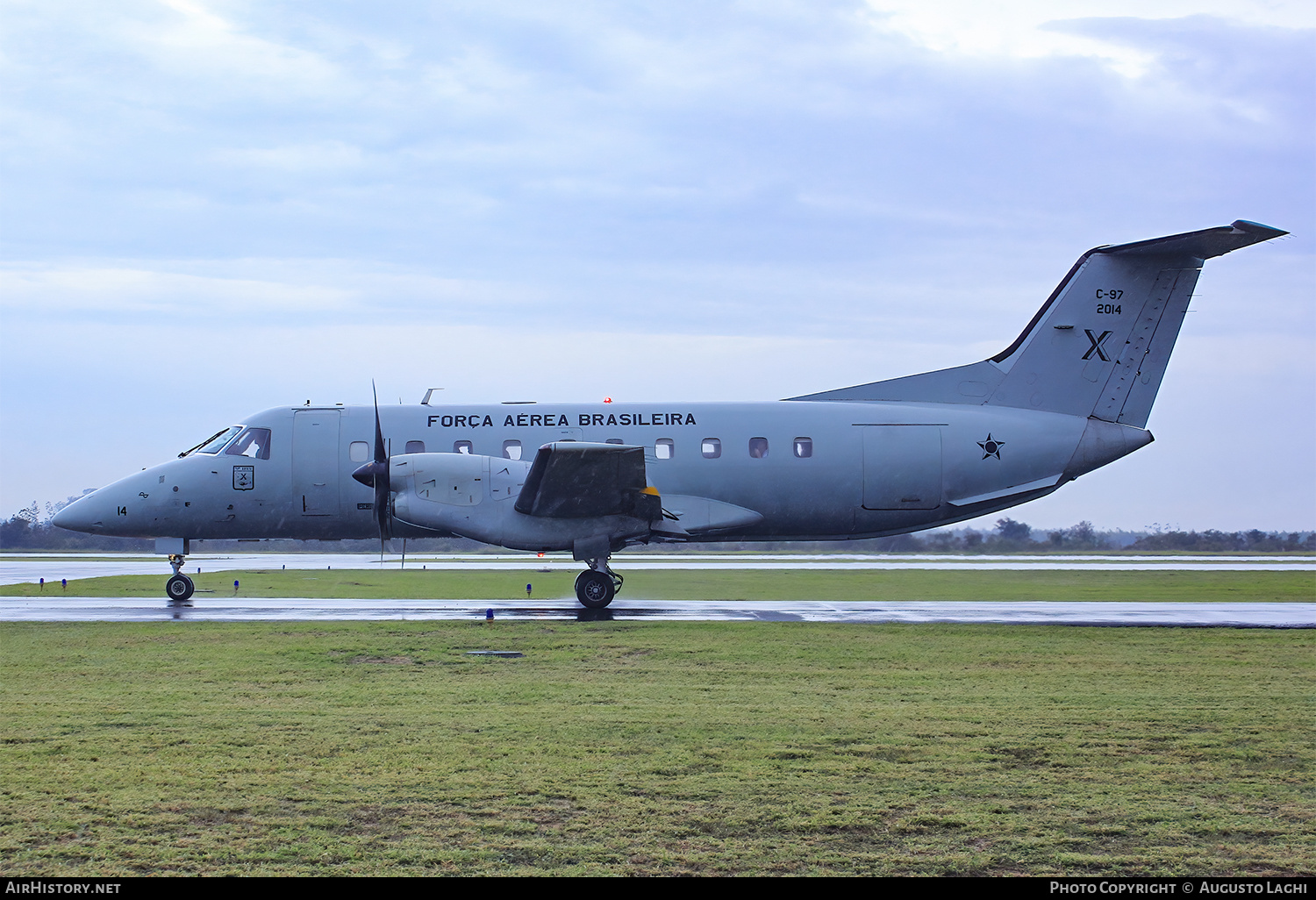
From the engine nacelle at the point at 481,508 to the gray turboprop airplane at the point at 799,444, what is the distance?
0.66m

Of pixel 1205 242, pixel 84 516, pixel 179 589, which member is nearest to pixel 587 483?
pixel 179 589

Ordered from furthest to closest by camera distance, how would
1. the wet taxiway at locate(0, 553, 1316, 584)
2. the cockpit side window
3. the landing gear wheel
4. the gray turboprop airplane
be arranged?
1. the wet taxiway at locate(0, 553, 1316, 584)
2. the cockpit side window
3. the gray turboprop airplane
4. the landing gear wheel

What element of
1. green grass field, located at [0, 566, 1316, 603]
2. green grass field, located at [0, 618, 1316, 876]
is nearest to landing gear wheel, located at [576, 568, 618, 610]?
green grass field, located at [0, 566, 1316, 603]

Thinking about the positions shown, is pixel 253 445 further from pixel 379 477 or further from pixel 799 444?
pixel 799 444

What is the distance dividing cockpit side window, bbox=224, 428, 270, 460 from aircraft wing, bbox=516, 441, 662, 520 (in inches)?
235

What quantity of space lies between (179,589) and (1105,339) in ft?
64.7

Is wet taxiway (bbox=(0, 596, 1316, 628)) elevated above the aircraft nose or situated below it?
below

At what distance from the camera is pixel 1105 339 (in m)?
21.2

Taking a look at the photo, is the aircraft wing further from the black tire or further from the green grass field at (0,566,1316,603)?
the black tire

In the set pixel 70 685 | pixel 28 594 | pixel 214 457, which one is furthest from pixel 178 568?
pixel 70 685

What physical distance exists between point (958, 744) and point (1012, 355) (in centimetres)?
1525

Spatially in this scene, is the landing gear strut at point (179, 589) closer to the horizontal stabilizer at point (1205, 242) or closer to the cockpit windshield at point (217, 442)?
the cockpit windshield at point (217, 442)

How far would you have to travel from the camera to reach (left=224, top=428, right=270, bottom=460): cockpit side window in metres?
21.0
